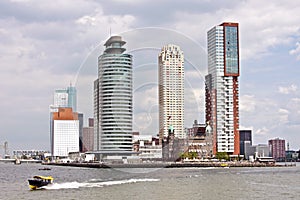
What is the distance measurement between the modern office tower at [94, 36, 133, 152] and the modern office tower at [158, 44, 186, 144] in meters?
2.34

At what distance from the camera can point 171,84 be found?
36.1 meters

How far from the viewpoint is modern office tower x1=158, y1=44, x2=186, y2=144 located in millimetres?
34156

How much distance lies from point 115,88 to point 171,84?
5.90 metres

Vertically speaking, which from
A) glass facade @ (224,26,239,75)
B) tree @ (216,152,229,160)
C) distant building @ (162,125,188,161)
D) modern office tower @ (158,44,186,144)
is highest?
glass facade @ (224,26,239,75)

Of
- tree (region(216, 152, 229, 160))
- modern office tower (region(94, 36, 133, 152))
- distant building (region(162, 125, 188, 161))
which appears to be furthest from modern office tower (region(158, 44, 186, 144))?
tree (region(216, 152, 229, 160))

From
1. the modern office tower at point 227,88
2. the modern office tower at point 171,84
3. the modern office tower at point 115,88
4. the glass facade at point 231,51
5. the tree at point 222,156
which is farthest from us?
the modern office tower at point 227,88

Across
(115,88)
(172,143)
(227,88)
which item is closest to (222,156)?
(227,88)

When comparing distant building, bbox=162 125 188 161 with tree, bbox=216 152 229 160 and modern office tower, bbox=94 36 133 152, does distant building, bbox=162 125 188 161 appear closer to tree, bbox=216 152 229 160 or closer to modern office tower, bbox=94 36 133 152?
modern office tower, bbox=94 36 133 152

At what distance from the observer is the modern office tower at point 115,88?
3866 cm

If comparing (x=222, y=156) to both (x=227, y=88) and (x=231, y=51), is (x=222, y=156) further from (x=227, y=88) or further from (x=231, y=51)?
(x=231, y=51)

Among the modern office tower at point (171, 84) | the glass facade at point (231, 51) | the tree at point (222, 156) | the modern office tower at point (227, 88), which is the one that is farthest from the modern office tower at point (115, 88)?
the glass facade at point (231, 51)

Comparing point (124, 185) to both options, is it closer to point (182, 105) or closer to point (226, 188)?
point (226, 188)

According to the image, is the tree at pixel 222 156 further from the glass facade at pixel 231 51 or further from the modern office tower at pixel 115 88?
the modern office tower at pixel 115 88

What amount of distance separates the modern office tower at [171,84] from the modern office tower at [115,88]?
2344 mm
